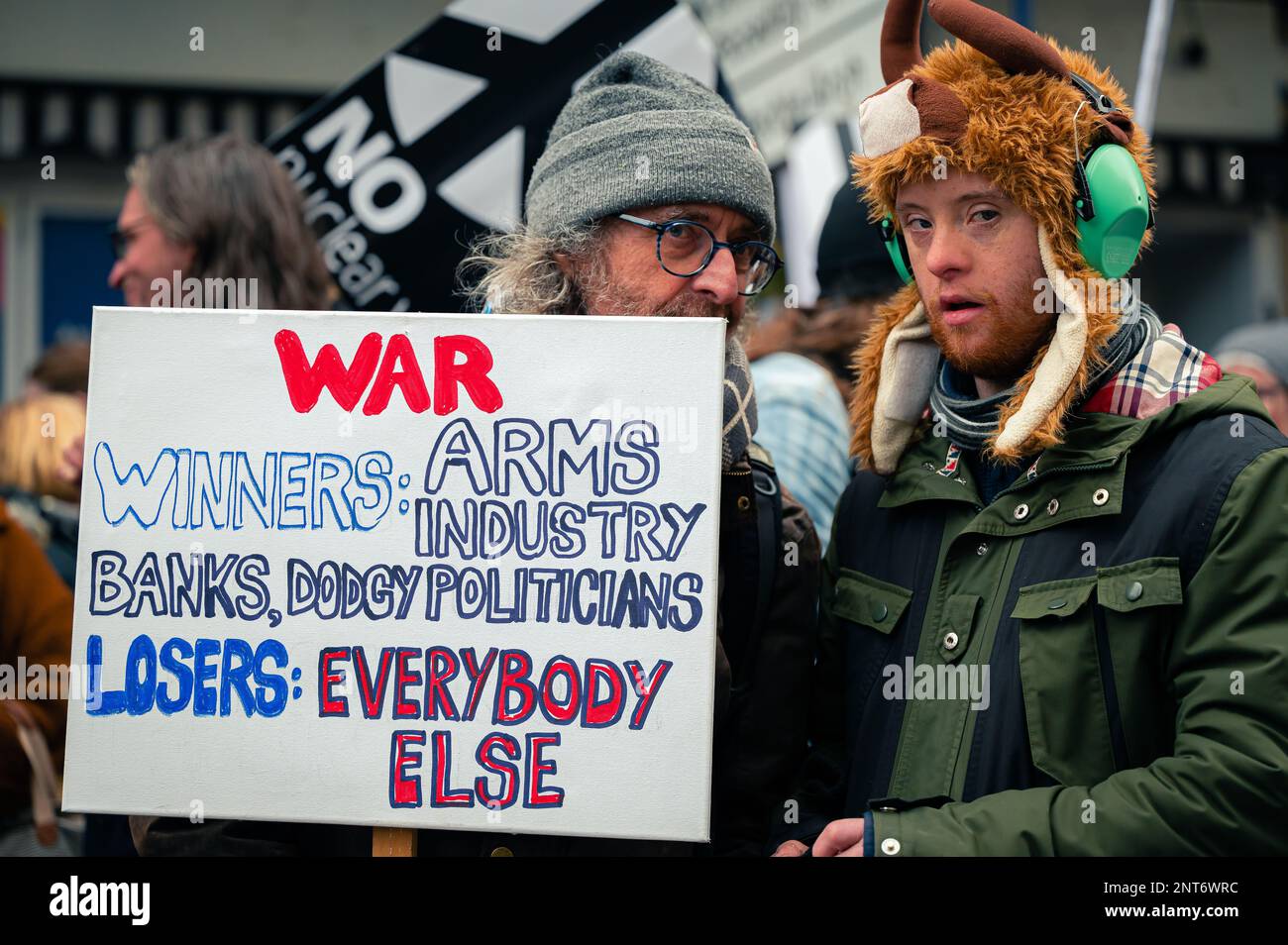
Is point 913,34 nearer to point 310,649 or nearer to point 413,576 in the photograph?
point 413,576

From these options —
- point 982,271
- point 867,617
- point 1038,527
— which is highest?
point 982,271

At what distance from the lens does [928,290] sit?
238 centimetres

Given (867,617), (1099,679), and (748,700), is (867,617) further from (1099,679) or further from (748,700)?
(1099,679)

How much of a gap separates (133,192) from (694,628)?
82.7 inches

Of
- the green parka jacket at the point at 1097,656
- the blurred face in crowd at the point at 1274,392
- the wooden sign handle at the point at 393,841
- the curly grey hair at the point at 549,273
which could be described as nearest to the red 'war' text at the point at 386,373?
the curly grey hair at the point at 549,273

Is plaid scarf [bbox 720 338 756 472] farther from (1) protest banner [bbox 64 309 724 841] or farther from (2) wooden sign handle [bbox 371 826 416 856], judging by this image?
(2) wooden sign handle [bbox 371 826 416 856]

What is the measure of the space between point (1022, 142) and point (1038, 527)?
1.98 ft

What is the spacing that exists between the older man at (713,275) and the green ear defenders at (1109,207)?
0.67 meters

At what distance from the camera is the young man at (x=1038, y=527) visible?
1.97 metres

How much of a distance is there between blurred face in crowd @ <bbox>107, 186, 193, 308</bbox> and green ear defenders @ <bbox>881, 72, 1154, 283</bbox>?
2169mm

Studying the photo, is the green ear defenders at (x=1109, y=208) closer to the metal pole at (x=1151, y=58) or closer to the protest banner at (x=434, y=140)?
the protest banner at (x=434, y=140)

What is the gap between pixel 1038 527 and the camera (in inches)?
87.0

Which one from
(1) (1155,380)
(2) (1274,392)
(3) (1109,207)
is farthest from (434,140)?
(2) (1274,392)

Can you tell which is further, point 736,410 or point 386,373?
point 736,410
